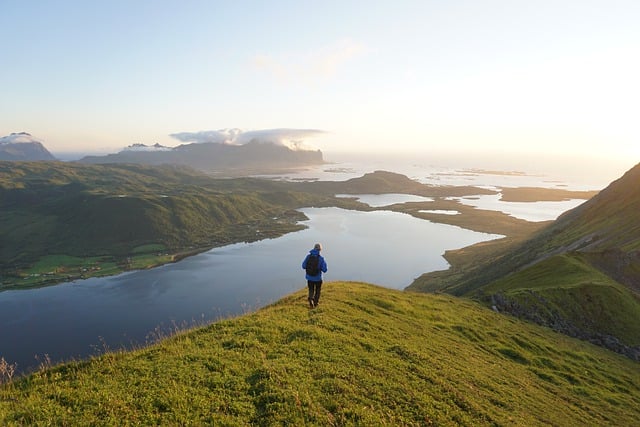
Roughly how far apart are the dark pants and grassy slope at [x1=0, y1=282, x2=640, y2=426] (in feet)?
4.27

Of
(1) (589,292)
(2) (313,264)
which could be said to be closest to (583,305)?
(1) (589,292)

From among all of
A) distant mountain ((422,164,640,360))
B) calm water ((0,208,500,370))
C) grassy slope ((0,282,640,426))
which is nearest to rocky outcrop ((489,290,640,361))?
distant mountain ((422,164,640,360))

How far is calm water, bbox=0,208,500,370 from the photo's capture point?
97.2 meters

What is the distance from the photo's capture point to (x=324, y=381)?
15945mm

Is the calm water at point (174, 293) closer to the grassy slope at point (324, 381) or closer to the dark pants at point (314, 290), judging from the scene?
the dark pants at point (314, 290)

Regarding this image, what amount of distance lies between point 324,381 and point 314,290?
11.7 meters

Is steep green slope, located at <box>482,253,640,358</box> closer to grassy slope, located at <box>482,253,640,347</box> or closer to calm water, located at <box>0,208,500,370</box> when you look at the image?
grassy slope, located at <box>482,253,640,347</box>

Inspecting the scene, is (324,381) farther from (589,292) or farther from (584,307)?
(589,292)

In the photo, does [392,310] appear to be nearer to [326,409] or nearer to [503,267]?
[326,409]

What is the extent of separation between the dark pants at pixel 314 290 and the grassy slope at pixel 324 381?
51.3 inches

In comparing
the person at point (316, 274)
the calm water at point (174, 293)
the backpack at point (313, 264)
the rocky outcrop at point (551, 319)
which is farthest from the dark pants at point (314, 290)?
the calm water at point (174, 293)

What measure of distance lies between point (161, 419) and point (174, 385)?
85.4 inches

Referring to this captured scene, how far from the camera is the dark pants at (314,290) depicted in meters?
26.4

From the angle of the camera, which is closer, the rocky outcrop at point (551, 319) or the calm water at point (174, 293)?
the rocky outcrop at point (551, 319)
